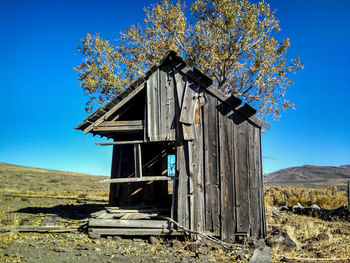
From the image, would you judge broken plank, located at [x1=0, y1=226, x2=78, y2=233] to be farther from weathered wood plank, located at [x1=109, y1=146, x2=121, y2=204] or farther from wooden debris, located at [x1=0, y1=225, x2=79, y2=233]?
weathered wood plank, located at [x1=109, y1=146, x2=121, y2=204]

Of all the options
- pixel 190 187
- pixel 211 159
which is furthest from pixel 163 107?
pixel 190 187

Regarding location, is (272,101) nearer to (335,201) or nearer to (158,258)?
(335,201)

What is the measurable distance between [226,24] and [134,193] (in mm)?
11352

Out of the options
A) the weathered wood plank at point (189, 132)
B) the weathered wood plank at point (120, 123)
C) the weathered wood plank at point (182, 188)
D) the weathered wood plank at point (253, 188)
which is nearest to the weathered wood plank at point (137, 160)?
the weathered wood plank at point (120, 123)

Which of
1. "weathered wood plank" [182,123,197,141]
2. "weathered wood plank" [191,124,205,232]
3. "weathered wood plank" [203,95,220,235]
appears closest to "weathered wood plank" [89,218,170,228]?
"weathered wood plank" [191,124,205,232]

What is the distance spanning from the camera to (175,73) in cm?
969

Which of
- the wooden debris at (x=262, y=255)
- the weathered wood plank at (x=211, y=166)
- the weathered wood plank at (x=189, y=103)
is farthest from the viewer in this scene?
the weathered wood plank at (x=189, y=103)

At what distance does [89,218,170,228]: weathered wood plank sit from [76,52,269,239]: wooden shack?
1.3 inches

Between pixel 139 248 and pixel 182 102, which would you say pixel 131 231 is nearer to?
pixel 139 248

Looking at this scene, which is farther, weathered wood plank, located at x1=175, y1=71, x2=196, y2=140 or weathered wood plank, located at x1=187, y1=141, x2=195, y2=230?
weathered wood plank, located at x1=175, y1=71, x2=196, y2=140

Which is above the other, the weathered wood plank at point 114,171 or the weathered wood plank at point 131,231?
the weathered wood plank at point 114,171

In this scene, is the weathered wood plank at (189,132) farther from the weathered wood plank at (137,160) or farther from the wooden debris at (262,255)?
the wooden debris at (262,255)

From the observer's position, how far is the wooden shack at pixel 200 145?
344 inches

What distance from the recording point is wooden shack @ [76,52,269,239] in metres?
8.73
